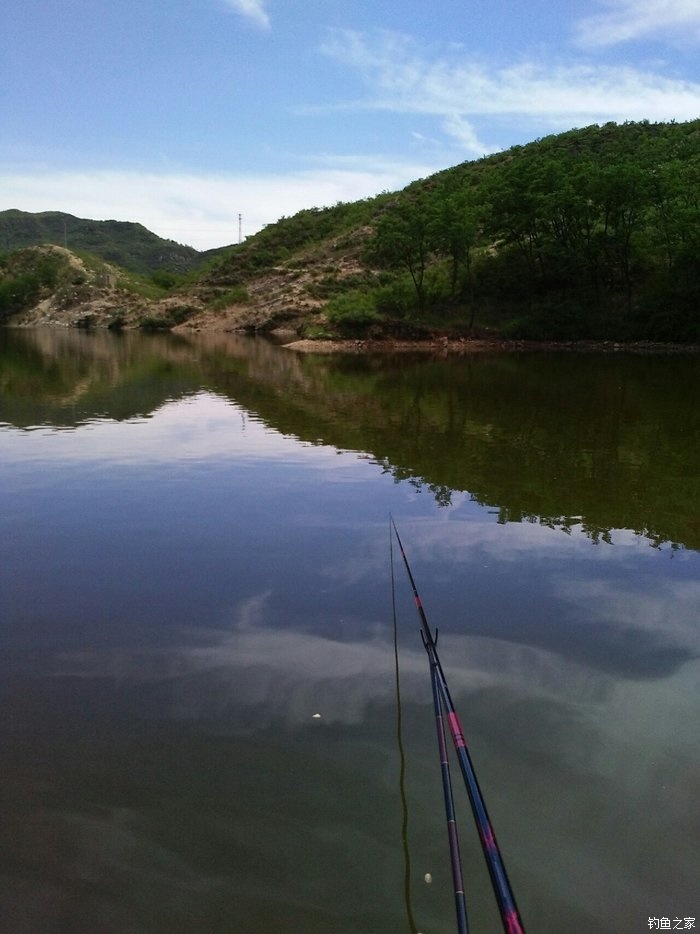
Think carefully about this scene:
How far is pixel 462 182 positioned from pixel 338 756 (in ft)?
269

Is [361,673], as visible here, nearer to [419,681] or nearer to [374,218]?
[419,681]

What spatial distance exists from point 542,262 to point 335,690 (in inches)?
2193

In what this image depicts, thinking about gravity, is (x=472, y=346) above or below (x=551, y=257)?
below

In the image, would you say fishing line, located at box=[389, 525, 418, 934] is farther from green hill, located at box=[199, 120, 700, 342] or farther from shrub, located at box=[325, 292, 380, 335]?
shrub, located at box=[325, 292, 380, 335]

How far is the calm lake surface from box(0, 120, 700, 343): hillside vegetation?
4065 centimetres

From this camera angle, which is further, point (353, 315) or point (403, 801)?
point (353, 315)

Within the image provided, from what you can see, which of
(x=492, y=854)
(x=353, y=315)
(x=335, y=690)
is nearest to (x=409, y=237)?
(x=353, y=315)

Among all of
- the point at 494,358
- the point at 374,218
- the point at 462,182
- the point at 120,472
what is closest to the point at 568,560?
the point at 120,472

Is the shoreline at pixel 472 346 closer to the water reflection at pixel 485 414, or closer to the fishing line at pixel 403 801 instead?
the water reflection at pixel 485 414

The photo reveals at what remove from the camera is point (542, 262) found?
183 feet

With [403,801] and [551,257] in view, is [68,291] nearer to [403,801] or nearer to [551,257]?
[551,257]

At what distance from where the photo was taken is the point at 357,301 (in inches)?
2384

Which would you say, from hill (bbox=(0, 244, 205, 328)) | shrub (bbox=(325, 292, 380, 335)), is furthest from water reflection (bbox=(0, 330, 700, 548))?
hill (bbox=(0, 244, 205, 328))

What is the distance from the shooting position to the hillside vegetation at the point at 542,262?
4853 cm
